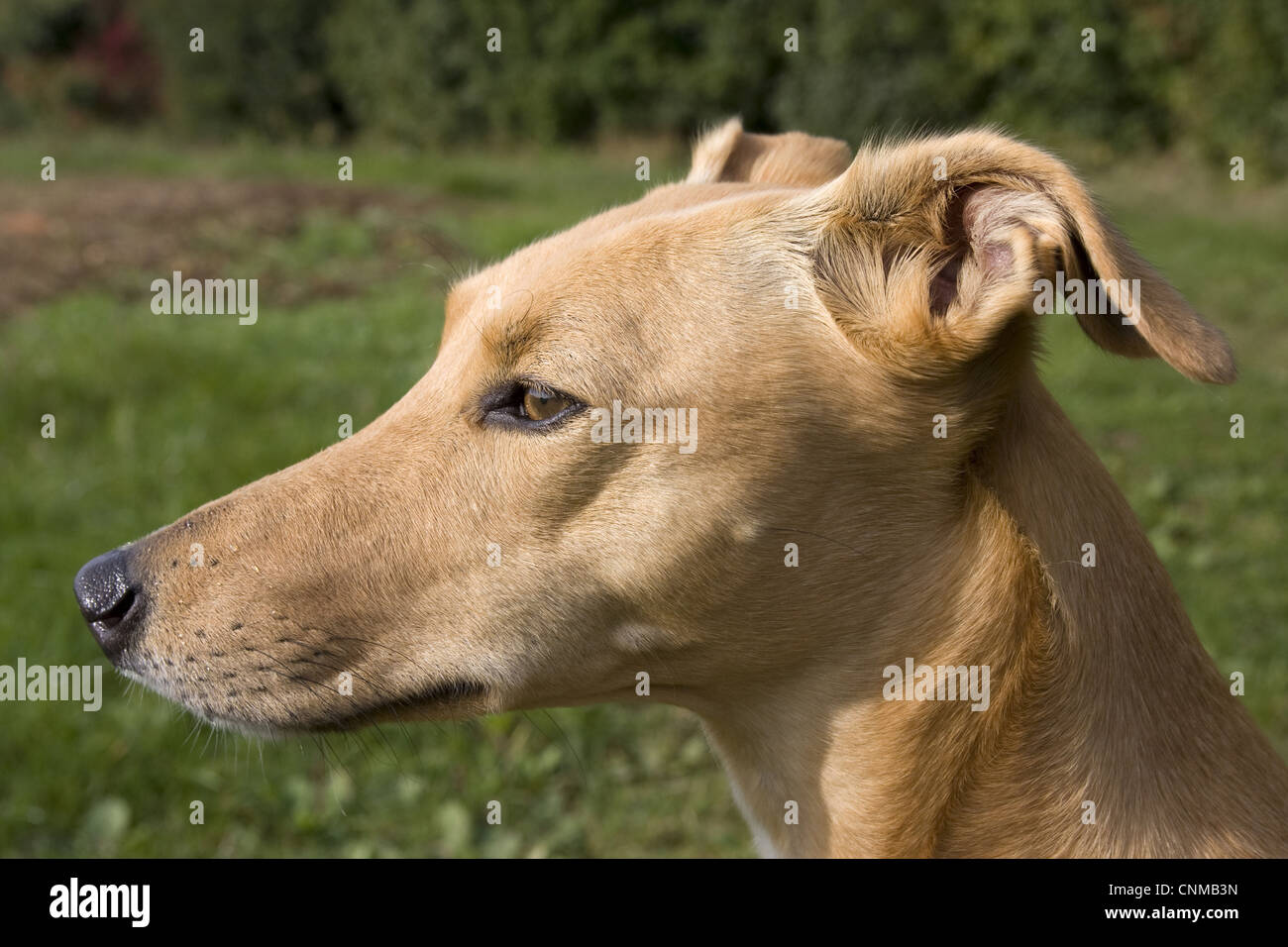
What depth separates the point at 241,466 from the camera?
619cm

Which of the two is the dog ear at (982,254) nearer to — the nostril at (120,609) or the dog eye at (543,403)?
the dog eye at (543,403)

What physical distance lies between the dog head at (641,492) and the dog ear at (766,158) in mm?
755

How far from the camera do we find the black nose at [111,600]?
8.00 feet

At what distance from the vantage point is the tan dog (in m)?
2.32

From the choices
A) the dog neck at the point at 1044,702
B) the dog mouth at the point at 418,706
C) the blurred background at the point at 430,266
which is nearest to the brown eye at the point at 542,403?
the dog mouth at the point at 418,706

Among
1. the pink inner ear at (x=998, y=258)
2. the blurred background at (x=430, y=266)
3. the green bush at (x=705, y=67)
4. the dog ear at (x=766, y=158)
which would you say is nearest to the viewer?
the pink inner ear at (x=998, y=258)

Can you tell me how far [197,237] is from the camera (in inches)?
428

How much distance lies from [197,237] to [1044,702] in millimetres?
10133

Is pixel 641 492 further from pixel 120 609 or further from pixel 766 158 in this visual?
pixel 766 158

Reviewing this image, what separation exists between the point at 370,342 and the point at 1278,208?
10.7 metres

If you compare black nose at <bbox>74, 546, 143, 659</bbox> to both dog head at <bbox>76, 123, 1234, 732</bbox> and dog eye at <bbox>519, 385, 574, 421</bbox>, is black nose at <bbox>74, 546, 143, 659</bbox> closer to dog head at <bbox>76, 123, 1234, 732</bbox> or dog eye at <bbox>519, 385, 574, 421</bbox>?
dog head at <bbox>76, 123, 1234, 732</bbox>

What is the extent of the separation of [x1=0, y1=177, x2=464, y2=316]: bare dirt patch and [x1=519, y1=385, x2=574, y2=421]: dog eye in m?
7.07

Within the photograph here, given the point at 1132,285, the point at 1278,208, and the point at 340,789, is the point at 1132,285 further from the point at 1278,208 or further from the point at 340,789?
the point at 1278,208

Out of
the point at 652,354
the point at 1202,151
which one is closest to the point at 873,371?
the point at 652,354
